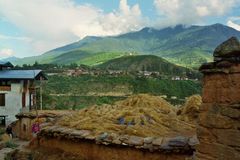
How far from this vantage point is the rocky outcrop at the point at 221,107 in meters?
4.05

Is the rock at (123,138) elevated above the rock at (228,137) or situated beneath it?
situated beneath

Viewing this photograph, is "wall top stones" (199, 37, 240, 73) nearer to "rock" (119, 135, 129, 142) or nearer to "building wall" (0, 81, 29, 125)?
"rock" (119, 135, 129, 142)

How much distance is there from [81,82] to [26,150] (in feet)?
143

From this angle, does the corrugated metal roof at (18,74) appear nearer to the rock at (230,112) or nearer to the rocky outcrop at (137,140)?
the rocky outcrop at (137,140)

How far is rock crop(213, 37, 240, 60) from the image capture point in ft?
13.2

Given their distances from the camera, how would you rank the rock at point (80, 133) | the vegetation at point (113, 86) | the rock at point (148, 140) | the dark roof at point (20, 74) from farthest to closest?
the vegetation at point (113, 86), the dark roof at point (20, 74), the rock at point (80, 133), the rock at point (148, 140)

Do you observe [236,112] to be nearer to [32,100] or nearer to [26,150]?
[26,150]

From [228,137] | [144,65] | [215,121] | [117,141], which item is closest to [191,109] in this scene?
[117,141]

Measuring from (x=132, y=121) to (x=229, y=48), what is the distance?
16.7 feet

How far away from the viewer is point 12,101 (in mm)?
28766

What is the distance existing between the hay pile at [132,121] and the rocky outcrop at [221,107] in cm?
381

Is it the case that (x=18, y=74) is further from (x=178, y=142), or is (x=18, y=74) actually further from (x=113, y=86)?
(x=113, y=86)

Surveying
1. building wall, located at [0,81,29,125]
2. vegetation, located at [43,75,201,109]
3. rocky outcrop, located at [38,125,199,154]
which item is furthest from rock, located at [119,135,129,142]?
vegetation, located at [43,75,201,109]

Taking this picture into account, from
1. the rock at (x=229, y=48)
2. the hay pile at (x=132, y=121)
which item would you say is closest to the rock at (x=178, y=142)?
the hay pile at (x=132, y=121)
